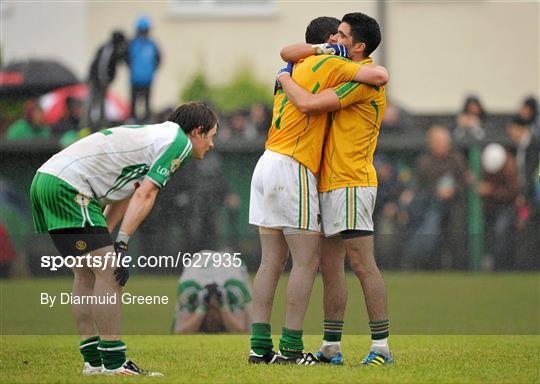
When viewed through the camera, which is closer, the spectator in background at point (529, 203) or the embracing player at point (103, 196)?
the embracing player at point (103, 196)

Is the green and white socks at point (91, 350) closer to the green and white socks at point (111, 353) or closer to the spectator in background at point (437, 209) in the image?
the green and white socks at point (111, 353)

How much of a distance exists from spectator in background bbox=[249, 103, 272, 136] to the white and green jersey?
453 inches

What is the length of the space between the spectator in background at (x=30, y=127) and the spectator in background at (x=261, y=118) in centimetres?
316

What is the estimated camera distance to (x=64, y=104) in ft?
68.7

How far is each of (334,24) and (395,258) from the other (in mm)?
10770

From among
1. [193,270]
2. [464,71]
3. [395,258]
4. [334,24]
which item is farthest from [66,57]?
[334,24]

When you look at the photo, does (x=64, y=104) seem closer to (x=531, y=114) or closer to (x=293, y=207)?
(x=531, y=114)

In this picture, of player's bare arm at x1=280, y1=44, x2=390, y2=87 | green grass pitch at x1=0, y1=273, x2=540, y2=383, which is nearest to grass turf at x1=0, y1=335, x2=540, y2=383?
green grass pitch at x1=0, y1=273, x2=540, y2=383

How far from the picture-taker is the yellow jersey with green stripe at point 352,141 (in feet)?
27.8

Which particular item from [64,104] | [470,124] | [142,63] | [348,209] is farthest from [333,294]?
[64,104]

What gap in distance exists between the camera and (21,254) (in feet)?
61.9

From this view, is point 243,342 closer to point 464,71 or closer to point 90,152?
point 90,152

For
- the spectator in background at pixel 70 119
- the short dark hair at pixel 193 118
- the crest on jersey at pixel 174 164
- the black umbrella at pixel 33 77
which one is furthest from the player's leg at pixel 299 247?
the black umbrella at pixel 33 77

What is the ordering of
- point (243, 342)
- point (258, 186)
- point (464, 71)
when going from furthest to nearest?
point (464, 71), point (243, 342), point (258, 186)
